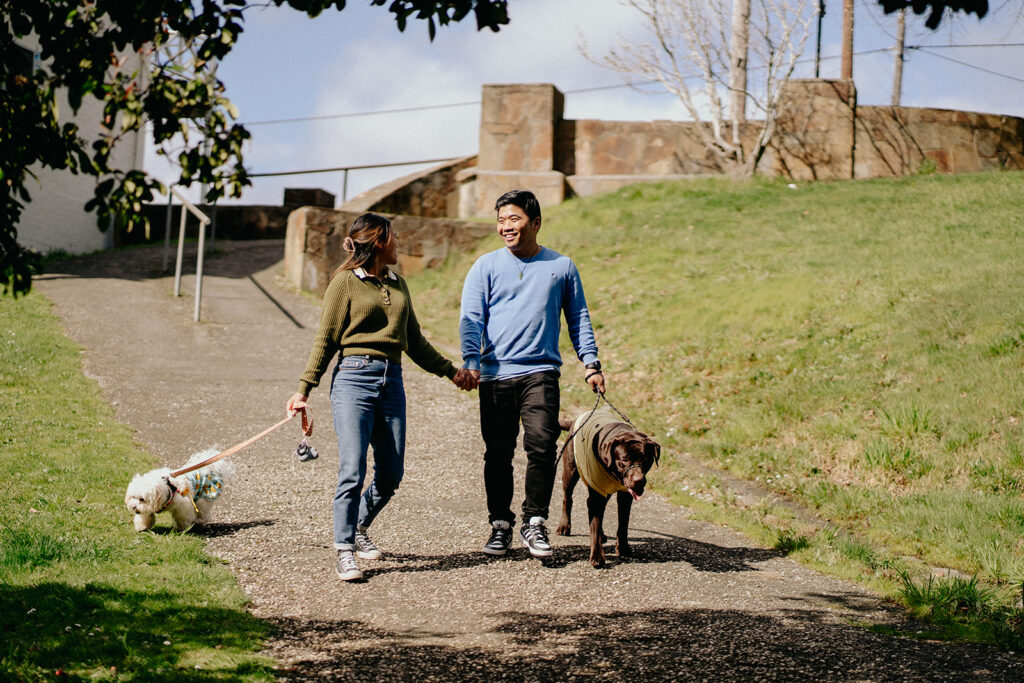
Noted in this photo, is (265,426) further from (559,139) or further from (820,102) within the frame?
(820,102)

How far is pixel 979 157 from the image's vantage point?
60.7 feet

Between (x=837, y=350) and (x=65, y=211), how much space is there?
52.6ft

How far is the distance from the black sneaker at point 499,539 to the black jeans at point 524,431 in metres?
0.09

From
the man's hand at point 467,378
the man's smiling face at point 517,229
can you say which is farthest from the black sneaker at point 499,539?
the man's smiling face at point 517,229

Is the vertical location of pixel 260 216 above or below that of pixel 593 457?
above

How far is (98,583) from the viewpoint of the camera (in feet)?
15.3

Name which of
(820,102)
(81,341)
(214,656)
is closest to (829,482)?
(214,656)

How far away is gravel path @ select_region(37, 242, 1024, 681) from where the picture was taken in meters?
4.16

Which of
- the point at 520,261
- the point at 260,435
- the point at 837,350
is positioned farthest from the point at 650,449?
the point at 837,350

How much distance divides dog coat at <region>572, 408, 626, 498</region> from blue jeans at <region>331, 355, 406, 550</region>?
3.32ft

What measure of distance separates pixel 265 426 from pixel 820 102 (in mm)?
13013

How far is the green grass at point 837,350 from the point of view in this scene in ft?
22.5

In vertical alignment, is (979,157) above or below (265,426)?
above

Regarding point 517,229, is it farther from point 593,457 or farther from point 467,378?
point 593,457
